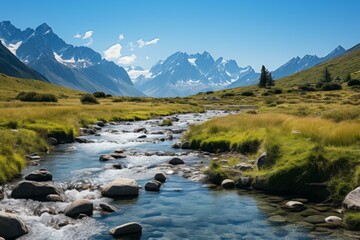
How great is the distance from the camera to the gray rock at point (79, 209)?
17844 mm

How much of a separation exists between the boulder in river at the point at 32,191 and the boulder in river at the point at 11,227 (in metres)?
4.75

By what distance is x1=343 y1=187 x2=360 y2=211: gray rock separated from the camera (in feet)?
53.2

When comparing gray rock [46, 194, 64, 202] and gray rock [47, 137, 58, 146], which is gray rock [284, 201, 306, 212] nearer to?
gray rock [46, 194, 64, 202]

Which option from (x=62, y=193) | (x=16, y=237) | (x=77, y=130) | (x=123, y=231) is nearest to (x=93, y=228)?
(x=123, y=231)

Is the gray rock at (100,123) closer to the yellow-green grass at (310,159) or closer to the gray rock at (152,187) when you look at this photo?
the yellow-green grass at (310,159)

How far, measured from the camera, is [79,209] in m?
18.0

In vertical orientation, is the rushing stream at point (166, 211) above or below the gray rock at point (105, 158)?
below

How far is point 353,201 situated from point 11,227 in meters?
14.4

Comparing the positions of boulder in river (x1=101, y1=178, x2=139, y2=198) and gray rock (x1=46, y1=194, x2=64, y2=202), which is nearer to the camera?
gray rock (x1=46, y1=194, x2=64, y2=202)

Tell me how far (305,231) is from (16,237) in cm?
1172

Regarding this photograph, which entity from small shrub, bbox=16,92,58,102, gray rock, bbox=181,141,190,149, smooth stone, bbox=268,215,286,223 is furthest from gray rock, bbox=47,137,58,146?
small shrub, bbox=16,92,58,102

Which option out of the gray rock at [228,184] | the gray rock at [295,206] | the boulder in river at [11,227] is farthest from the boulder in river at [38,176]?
the gray rock at [295,206]

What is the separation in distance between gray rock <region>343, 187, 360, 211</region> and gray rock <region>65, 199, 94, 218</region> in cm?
1172

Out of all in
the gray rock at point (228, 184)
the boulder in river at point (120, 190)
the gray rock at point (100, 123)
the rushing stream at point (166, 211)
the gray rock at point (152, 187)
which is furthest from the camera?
the gray rock at point (100, 123)
